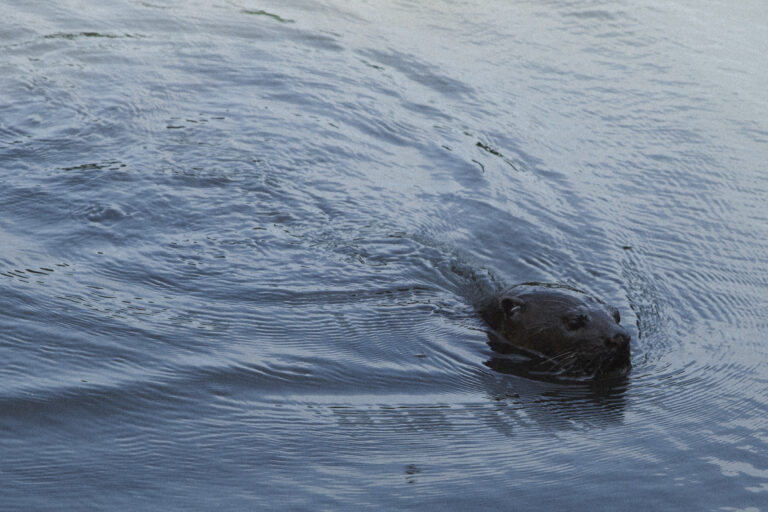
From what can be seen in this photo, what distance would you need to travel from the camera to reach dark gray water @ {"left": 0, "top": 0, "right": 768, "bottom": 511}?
3.95 m

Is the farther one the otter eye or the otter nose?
the otter eye

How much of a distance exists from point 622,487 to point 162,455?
6.31ft

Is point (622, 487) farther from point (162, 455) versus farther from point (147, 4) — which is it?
point (147, 4)

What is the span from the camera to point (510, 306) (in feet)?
18.6

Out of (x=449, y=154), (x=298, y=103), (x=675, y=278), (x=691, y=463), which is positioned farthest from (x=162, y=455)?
(x=298, y=103)

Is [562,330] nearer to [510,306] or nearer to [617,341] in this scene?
[617,341]

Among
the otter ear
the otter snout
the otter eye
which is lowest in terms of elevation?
the otter snout

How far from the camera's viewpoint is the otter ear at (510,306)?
220 inches

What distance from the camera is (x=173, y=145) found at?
770 centimetres

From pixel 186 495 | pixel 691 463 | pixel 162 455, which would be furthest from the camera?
pixel 691 463

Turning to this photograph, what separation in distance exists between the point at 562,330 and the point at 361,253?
66.0 inches

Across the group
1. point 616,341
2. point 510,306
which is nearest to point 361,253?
point 510,306

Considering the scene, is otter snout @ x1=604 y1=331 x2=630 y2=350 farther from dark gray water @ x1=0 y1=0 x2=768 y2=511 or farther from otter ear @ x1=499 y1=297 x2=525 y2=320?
otter ear @ x1=499 y1=297 x2=525 y2=320

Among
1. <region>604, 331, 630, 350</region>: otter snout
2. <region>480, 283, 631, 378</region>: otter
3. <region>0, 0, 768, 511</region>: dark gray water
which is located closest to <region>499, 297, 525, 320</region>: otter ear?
<region>480, 283, 631, 378</region>: otter
